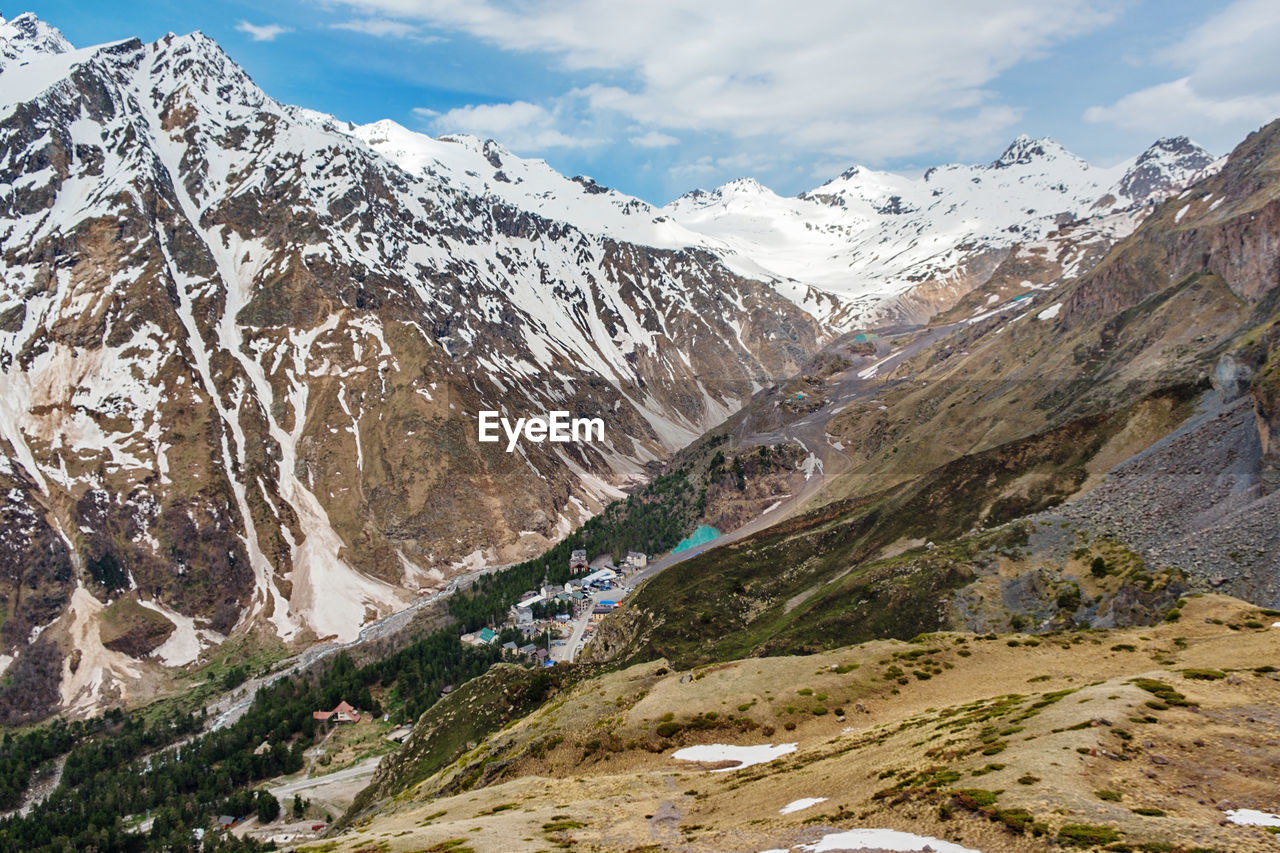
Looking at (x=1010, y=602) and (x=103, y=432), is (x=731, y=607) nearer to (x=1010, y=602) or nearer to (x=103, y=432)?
(x=1010, y=602)

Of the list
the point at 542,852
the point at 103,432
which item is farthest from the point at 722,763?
the point at 103,432

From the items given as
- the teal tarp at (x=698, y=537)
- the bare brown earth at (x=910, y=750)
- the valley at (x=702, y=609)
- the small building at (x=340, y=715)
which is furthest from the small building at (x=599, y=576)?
the bare brown earth at (x=910, y=750)

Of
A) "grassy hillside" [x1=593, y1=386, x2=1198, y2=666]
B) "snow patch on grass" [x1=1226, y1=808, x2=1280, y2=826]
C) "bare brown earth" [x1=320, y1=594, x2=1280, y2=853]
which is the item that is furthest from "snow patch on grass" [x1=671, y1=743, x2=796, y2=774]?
"grassy hillside" [x1=593, y1=386, x2=1198, y2=666]

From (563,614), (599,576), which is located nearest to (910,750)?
(563,614)

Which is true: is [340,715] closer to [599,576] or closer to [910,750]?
[599,576]

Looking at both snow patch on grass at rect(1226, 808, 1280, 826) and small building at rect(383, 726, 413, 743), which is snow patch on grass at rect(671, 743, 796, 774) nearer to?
snow patch on grass at rect(1226, 808, 1280, 826)

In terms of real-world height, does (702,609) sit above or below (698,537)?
below
